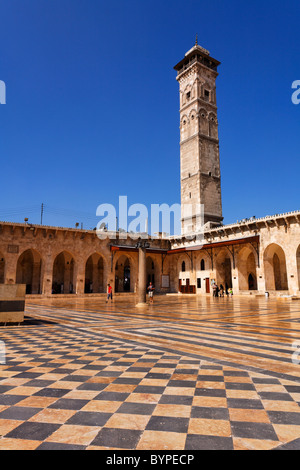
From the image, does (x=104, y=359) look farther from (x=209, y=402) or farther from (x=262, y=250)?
(x=262, y=250)

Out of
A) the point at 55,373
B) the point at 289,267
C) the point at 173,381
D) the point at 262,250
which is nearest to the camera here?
the point at 173,381

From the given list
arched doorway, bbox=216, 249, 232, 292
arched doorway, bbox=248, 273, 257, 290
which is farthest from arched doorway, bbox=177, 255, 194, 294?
arched doorway, bbox=248, 273, 257, 290

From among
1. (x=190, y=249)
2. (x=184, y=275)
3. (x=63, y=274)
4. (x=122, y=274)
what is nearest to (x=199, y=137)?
(x=190, y=249)

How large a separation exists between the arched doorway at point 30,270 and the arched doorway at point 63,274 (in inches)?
79.4

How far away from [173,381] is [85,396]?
1.03 meters

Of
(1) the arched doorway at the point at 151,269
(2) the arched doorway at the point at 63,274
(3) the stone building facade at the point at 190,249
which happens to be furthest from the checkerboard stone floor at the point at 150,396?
(1) the arched doorway at the point at 151,269

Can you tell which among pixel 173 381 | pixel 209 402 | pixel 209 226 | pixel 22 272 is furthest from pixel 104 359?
pixel 22 272

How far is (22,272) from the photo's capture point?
31.6 meters

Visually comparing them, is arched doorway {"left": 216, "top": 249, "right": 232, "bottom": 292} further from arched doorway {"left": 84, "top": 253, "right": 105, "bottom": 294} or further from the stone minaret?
arched doorway {"left": 84, "top": 253, "right": 105, "bottom": 294}

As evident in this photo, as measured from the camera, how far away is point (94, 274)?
34.1m

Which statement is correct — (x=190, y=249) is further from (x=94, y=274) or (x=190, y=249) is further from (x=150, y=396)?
(x=150, y=396)

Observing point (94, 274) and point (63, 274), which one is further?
point (94, 274)

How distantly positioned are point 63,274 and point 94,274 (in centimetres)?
352
